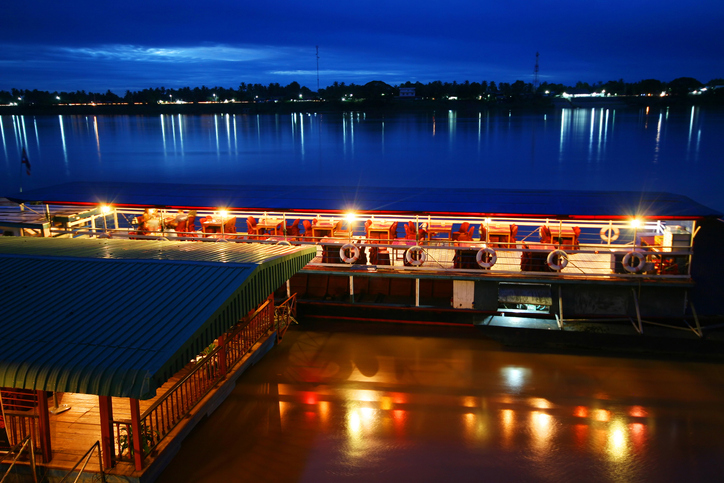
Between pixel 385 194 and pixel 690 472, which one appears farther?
pixel 385 194

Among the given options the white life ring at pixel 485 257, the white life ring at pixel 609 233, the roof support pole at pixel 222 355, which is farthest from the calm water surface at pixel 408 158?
the roof support pole at pixel 222 355

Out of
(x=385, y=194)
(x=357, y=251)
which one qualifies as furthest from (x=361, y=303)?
(x=385, y=194)

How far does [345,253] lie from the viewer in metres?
14.0

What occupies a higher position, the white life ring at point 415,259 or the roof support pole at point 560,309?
the white life ring at point 415,259

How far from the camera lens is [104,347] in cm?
699

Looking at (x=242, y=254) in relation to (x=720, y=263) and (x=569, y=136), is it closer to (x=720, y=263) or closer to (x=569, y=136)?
(x=720, y=263)

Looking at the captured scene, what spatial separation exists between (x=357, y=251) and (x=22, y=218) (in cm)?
1001

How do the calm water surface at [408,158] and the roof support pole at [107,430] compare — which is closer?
the roof support pole at [107,430]

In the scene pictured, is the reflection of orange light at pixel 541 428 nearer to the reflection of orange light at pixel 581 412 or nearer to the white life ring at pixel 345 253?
the reflection of orange light at pixel 581 412

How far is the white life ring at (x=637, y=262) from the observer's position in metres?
12.8

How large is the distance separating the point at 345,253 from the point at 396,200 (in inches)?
82.3

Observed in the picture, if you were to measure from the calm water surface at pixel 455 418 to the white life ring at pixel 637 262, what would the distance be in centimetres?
212

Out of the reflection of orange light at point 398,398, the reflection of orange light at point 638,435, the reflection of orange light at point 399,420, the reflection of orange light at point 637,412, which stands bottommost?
the reflection of orange light at point 638,435

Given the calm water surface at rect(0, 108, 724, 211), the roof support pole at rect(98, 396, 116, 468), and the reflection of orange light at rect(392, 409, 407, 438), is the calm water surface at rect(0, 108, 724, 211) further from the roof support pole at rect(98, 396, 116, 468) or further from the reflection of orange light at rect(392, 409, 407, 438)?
the roof support pole at rect(98, 396, 116, 468)
